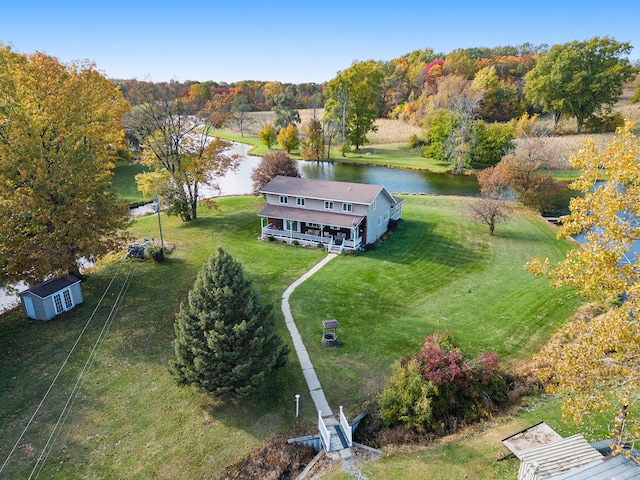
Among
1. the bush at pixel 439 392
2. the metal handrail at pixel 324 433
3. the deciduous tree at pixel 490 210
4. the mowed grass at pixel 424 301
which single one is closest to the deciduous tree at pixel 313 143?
the mowed grass at pixel 424 301

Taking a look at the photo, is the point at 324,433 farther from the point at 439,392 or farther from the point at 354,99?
the point at 354,99

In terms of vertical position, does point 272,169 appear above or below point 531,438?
above

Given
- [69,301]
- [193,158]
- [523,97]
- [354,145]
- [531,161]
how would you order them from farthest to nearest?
[523,97]
[354,145]
[531,161]
[193,158]
[69,301]

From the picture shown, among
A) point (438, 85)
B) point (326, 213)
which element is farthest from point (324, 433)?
point (438, 85)

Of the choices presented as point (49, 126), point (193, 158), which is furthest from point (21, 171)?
point (193, 158)

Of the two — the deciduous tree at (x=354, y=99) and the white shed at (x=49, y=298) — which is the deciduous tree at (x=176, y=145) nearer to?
the white shed at (x=49, y=298)

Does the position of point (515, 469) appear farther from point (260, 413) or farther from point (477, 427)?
point (260, 413)
